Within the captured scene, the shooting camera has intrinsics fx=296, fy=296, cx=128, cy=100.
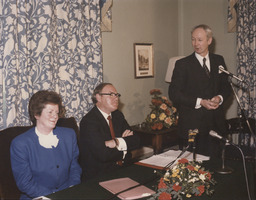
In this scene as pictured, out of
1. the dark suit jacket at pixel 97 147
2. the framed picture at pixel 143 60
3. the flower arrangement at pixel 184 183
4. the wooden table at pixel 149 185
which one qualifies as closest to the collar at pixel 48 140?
the dark suit jacket at pixel 97 147

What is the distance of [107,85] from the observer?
2779mm

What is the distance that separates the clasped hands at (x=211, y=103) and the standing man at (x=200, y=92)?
8 centimetres

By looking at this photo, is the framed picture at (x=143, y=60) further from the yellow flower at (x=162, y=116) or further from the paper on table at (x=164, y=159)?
the paper on table at (x=164, y=159)

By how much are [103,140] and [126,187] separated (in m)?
0.87

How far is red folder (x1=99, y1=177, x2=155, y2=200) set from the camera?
1660 millimetres

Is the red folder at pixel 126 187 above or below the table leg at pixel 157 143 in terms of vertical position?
above

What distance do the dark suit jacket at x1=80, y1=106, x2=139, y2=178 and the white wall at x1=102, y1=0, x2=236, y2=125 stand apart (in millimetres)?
1300

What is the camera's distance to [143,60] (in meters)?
4.40

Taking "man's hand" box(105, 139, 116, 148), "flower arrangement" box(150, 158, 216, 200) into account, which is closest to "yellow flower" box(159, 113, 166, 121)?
"man's hand" box(105, 139, 116, 148)

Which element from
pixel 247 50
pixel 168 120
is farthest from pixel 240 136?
pixel 247 50

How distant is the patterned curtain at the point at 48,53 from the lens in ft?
9.00

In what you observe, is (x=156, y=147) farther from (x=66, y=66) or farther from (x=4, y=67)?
(x=4, y=67)

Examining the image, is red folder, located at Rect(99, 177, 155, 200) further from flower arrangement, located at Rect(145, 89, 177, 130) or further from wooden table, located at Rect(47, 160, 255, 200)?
flower arrangement, located at Rect(145, 89, 177, 130)

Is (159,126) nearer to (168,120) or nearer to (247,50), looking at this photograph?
(168,120)
